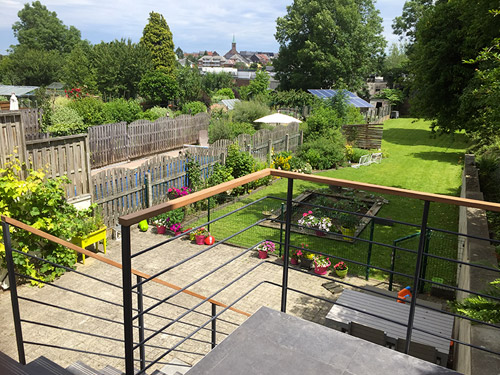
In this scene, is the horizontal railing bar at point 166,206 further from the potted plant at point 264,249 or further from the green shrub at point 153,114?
the green shrub at point 153,114

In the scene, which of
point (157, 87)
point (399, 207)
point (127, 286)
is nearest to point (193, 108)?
point (157, 87)

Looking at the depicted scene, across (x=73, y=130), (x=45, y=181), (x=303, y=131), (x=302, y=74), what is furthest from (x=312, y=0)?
(x=45, y=181)

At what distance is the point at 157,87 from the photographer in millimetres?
34844

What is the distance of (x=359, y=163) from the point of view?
19.9 m

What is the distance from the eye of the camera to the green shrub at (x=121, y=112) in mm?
24212

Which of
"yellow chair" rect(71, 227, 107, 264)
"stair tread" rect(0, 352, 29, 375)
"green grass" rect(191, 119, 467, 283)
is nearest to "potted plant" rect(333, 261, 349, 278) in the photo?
"green grass" rect(191, 119, 467, 283)

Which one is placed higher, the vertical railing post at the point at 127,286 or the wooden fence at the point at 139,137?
the vertical railing post at the point at 127,286

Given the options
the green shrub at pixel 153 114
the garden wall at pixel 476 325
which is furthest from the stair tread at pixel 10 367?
the green shrub at pixel 153 114

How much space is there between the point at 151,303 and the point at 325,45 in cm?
3976

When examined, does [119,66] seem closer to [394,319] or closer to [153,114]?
[153,114]

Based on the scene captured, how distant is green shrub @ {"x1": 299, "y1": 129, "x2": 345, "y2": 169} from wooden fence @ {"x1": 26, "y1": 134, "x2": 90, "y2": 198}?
11483 millimetres

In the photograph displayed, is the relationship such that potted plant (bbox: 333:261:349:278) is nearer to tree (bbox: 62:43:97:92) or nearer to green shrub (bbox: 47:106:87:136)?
green shrub (bbox: 47:106:87:136)

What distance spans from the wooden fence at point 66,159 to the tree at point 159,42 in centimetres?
4222

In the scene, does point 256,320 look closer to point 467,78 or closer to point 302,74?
point 467,78
